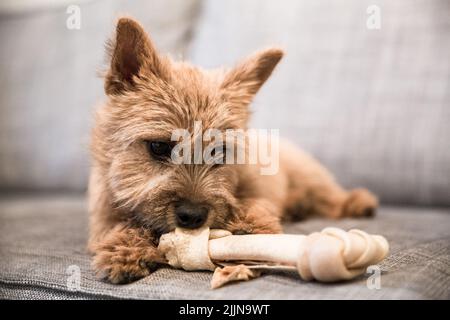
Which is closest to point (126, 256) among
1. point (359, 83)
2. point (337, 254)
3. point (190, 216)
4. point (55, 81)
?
point (190, 216)

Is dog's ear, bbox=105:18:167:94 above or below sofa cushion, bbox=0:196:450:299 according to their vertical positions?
above

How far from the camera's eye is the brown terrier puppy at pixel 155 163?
4.91ft

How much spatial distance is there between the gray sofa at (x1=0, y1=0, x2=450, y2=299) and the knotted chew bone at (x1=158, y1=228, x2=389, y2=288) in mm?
333

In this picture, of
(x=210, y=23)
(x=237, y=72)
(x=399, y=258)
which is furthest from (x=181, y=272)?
(x=210, y=23)

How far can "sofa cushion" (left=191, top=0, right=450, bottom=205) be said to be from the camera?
2.45 metres

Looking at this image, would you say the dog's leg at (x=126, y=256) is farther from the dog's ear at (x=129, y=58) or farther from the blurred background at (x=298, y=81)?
the blurred background at (x=298, y=81)

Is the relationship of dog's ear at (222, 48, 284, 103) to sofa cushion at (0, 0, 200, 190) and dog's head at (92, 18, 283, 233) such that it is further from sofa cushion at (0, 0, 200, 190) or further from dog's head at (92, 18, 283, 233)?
sofa cushion at (0, 0, 200, 190)

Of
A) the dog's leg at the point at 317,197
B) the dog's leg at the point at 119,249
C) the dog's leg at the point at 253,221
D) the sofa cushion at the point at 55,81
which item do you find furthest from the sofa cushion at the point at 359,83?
the dog's leg at the point at 119,249

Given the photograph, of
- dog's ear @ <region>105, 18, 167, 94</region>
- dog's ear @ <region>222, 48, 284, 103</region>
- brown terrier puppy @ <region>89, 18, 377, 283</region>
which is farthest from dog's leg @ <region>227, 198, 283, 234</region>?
dog's ear @ <region>105, 18, 167, 94</region>

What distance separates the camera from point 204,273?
1.40 metres

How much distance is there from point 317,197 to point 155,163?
3.09ft

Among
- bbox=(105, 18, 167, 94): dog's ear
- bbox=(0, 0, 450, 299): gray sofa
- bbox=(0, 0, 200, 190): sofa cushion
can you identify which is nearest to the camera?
bbox=(105, 18, 167, 94): dog's ear

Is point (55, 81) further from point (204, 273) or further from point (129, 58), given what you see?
point (204, 273)

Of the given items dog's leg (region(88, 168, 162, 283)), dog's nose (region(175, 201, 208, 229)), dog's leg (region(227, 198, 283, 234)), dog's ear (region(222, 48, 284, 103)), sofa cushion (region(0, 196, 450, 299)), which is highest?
dog's ear (region(222, 48, 284, 103))
